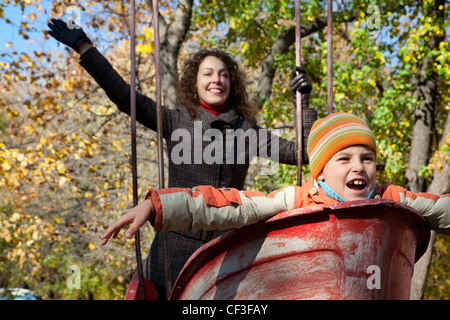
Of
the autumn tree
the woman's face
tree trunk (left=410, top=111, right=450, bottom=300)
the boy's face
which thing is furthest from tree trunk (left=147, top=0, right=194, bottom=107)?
the boy's face

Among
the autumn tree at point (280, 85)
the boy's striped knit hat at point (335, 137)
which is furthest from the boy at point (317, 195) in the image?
the autumn tree at point (280, 85)

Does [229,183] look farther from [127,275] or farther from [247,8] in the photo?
[127,275]

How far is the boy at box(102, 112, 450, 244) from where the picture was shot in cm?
123

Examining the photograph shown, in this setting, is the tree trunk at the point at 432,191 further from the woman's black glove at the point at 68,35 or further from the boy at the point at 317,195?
the woman's black glove at the point at 68,35

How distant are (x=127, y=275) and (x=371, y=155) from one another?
8923 mm

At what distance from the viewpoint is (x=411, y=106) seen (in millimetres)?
6098

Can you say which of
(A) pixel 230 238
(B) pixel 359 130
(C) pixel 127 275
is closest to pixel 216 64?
(B) pixel 359 130

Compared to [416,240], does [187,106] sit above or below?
above

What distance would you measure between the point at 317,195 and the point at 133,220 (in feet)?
1.99

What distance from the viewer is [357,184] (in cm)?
149

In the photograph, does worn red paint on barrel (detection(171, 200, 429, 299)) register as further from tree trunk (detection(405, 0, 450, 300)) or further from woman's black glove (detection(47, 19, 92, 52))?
tree trunk (detection(405, 0, 450, 300))

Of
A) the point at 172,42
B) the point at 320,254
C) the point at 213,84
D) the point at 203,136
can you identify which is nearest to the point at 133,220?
the point at 320,254

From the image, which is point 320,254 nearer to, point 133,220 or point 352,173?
point 352,173

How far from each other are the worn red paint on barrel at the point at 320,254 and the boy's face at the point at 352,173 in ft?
0.69
